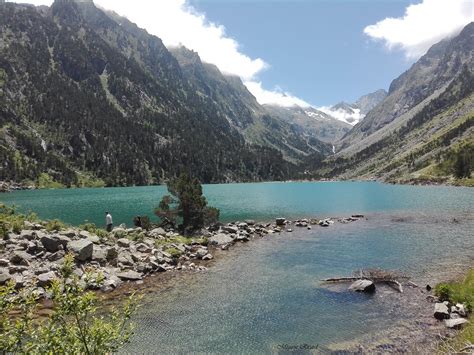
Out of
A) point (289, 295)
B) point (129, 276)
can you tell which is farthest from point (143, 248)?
point (289, 295)

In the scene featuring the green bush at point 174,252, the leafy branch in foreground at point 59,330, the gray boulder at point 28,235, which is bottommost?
the green bush at point 174,252

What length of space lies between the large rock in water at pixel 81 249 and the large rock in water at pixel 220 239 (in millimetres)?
18218

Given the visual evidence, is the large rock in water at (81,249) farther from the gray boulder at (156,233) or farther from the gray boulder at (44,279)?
the gray boulder at (156,233)

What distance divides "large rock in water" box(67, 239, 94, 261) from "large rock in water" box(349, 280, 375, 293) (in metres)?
26.8

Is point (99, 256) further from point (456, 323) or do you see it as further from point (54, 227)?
point (456, 323)

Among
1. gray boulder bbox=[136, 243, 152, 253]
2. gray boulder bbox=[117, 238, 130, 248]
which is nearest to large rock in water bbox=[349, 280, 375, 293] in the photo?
gray boulder bbox=[136, 243, 152, 253]

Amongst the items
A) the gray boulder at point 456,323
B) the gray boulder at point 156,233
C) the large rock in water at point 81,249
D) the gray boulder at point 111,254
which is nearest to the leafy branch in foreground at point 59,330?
the gray boulder at point 456,323

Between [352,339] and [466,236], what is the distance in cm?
3783

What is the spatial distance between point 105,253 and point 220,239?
17860 mm

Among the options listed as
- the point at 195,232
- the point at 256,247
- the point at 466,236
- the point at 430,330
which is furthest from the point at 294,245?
the point at 430,330

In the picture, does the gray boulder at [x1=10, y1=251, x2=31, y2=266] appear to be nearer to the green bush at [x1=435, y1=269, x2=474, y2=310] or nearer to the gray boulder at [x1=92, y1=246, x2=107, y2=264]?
the gray boulder at [x1=92, y1=246, x2=107, y2=264]

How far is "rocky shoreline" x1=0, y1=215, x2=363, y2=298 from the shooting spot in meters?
32.5

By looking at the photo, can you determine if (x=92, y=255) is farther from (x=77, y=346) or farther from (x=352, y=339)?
(x=77, y=346)

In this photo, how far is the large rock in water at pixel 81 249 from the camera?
121 ft
